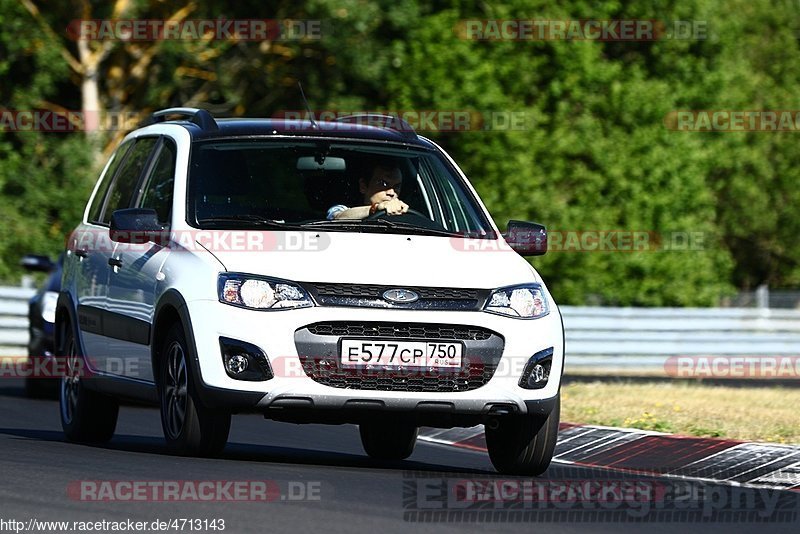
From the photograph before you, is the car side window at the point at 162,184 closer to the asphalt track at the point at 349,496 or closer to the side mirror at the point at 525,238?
the asphalt track at the point at 349,496

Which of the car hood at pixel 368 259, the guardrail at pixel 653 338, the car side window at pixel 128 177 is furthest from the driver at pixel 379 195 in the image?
the guardrail at pixel 653 338

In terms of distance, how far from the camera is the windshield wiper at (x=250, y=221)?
9617 mm

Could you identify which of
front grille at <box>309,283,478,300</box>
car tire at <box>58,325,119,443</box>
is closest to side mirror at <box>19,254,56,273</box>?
car tire at <box>58,325,119,443</box>

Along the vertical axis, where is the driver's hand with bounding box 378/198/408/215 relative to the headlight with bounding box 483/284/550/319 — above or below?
above

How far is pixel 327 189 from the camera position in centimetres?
1018

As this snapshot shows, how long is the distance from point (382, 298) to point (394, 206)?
124 cm

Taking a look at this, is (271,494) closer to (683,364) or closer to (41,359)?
(41,359)

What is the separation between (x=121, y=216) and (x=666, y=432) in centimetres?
444

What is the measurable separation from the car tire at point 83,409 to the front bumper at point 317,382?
2209 mm

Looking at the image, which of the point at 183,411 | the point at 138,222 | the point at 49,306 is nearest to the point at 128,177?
the point at 138,222

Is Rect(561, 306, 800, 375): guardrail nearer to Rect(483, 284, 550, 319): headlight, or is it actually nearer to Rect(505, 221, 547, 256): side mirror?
Rect(505, 221, 547, 256): side mirror

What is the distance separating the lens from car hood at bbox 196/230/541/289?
909cm

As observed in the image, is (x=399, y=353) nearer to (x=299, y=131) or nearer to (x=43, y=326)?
(x=299, y=131)

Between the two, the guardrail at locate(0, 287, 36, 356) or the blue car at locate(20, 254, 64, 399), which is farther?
the guardrail at locate(0, 287, 36, 356)
